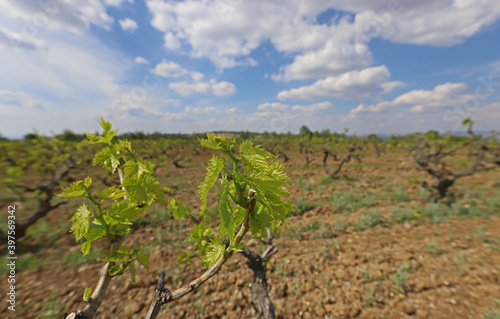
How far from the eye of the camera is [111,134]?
1.53 m

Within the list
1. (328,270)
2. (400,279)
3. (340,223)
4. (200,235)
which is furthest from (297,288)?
(340,223)

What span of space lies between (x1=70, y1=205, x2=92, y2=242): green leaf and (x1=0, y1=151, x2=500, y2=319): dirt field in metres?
2.91

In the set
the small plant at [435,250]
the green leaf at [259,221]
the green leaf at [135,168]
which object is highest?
the green leaf at [135,168]

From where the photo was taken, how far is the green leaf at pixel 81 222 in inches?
51.1

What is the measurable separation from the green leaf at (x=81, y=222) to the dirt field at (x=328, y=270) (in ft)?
9.56

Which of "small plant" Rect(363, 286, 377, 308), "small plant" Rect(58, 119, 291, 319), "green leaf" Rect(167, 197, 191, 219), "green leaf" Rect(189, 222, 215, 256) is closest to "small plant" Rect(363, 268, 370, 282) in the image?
"small plant" Rect(363, 286, 377, 308)

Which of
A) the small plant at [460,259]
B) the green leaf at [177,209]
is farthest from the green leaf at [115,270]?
the small plant at [460,259]

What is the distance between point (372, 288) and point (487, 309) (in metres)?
1.64

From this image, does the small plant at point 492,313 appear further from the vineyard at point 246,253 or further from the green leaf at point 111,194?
the green leaf at point 111,194

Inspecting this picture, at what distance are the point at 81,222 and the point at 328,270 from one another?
4.97 m

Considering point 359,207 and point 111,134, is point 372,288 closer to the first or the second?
point 359,207

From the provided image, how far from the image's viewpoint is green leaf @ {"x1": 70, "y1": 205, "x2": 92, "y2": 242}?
4.26 feet

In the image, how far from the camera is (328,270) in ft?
15.1

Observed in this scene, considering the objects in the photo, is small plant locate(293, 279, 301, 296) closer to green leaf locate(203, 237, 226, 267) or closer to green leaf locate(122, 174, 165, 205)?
green leaf locate(203, 237, 226, 267)
